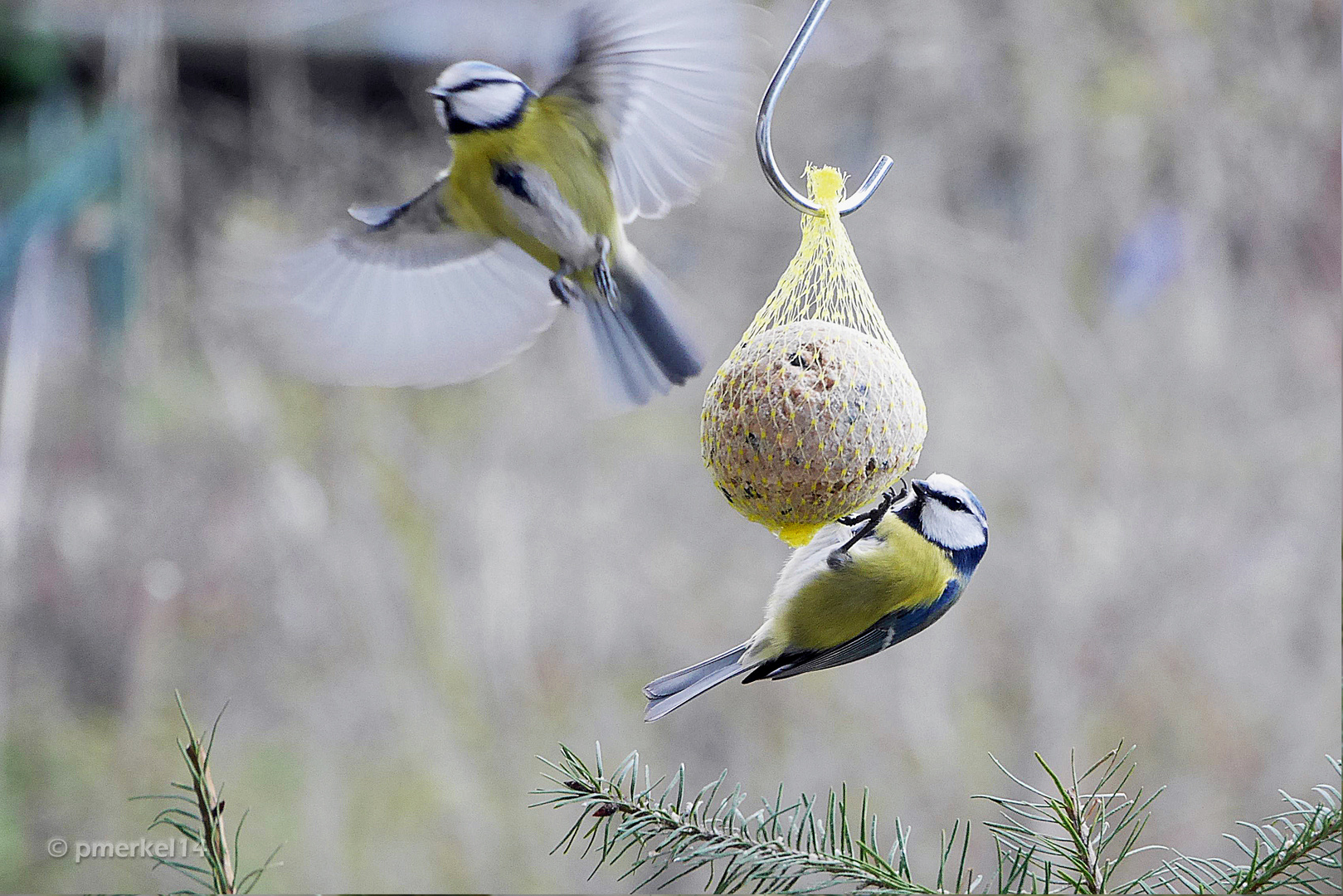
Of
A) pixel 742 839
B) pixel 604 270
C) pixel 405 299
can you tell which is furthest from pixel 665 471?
pixel 742 839

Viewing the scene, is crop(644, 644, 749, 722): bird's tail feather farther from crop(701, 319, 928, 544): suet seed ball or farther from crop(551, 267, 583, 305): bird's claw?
crop(551, 267, 583, 305): bird's claw

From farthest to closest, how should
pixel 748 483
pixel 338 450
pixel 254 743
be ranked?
pixel 254 743 < pixel 338 450 < pixel 748 483

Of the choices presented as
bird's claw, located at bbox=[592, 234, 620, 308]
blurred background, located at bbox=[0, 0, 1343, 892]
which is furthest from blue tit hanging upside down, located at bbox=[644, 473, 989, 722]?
A: blurred background, located at bbox=[0, 0, 1343, 892]

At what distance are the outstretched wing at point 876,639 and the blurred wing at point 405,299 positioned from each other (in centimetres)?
48

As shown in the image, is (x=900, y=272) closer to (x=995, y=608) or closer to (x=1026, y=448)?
(x=1026, y=448)

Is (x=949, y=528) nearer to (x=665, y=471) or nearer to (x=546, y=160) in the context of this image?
(x=546, y=160)

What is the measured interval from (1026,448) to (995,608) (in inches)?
16.0

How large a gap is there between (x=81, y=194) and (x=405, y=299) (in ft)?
6.84

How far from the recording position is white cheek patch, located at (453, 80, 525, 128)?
122cm

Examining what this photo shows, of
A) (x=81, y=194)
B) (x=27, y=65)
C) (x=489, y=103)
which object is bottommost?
(x=489, y=103)

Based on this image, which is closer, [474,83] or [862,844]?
[862,844]

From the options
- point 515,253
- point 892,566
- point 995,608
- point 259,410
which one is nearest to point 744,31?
point 515,253

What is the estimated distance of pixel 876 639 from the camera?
50.0 inches

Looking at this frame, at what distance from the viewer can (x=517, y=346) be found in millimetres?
1353
